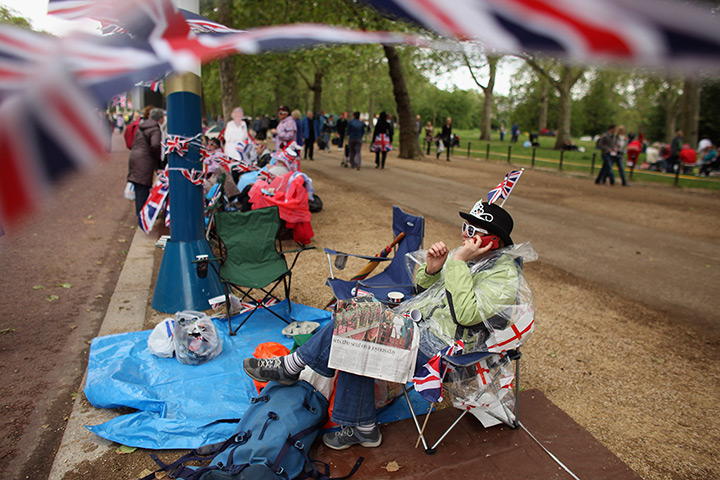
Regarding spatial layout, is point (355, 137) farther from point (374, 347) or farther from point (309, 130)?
point (374, 347)

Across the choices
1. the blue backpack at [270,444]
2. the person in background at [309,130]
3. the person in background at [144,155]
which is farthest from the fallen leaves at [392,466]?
the person in background at [309,130]

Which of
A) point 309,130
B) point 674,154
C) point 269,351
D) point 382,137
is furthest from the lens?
point 674,154

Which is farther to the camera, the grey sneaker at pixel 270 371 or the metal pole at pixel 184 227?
the metal pole at pixel 184 227

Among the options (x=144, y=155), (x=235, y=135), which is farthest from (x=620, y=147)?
(x=144, y=155)

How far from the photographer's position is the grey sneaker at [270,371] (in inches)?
113

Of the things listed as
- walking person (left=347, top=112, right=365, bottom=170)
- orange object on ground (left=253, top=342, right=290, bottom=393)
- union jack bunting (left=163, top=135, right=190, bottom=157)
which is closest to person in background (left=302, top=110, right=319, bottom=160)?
walking person (left=347, top=112, right=365, bottom=170)

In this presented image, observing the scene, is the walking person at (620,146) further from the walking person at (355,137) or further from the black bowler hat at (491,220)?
the black bowler hat at (491,220)

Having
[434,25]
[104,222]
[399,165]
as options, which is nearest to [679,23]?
[434,25]

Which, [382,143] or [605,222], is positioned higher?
[382,143]

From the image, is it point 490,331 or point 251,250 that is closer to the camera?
point 490,331

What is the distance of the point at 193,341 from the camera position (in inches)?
144

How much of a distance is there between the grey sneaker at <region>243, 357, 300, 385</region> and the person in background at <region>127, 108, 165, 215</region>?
5113 mm

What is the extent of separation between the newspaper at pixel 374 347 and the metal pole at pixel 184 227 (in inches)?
96.7

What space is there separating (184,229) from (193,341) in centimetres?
145
